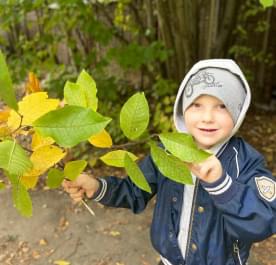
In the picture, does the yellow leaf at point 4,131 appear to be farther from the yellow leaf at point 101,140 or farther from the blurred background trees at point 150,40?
the blurred background trees at point 150,40

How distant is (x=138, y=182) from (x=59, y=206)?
121 inches

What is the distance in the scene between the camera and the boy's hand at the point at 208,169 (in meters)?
1.02

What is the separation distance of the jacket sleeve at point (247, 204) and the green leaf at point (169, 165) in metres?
0.36

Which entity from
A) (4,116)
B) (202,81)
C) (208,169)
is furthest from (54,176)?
(202,81)

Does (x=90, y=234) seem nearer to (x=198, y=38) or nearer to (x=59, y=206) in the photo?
(x=59, y=206)

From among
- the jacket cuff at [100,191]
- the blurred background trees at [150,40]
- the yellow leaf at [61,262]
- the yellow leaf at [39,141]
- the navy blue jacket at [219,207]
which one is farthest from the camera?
the blurred background trees at [150,40]

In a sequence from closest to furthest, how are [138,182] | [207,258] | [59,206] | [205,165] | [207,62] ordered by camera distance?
[138,182] < [205,165] < [207,62] < [207,258] < [59,206]

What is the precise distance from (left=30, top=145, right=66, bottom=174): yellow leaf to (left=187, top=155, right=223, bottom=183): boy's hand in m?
0.36

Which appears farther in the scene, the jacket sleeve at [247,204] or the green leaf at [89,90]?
the jacket sleeve at [247,204]

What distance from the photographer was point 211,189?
1.09 meters

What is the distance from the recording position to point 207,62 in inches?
54.4

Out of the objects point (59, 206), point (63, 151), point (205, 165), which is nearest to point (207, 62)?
point (205, 165)

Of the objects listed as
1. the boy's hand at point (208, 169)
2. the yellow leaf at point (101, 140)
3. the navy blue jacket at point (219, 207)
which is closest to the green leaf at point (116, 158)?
the yellow leaf at point (101, 140)

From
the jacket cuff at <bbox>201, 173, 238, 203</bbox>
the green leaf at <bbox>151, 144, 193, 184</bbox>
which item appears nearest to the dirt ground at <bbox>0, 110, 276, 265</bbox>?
the jacket cuff at <bbox>201, 173, 238, 203</bbox>
